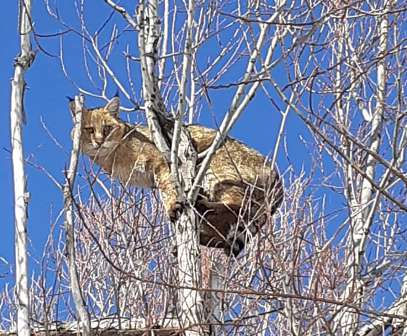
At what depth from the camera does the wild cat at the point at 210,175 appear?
4.47 meters

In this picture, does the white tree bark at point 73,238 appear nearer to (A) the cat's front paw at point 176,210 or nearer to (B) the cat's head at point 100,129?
(A) the cat's front paw at point 176,210

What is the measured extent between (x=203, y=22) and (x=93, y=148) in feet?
8.87

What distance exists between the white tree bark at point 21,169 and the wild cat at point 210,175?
116cm

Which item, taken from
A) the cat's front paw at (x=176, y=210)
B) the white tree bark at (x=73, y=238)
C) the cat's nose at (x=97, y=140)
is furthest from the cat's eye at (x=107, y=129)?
the white tree bark at (x=73, y=238)

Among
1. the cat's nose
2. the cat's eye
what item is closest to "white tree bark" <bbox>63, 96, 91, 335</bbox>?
the cat's nose

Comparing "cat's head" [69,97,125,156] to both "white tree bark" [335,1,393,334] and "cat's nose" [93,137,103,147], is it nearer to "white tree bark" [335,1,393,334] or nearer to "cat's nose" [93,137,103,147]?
"cat's nose" [93,137,103,147]

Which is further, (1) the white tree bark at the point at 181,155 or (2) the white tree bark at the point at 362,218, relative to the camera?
(1) the white tree bark at the point at 181,155

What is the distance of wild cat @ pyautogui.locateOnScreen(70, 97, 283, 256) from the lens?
447cm

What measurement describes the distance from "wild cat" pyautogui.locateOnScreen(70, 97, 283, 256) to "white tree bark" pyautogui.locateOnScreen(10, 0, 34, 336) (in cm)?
116

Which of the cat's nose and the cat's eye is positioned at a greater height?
the cat's eye

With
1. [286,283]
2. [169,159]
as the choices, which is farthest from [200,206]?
[286,283]

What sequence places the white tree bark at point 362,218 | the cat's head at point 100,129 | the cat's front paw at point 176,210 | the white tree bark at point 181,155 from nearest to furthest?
the white tree bark at point 362,218 → the white tree bark at point 181,155 → the cat's front paw at point 176,210 → the cat's head at point 100,129

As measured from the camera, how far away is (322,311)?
3369 mm

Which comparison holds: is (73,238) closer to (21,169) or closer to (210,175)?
(21,169)
